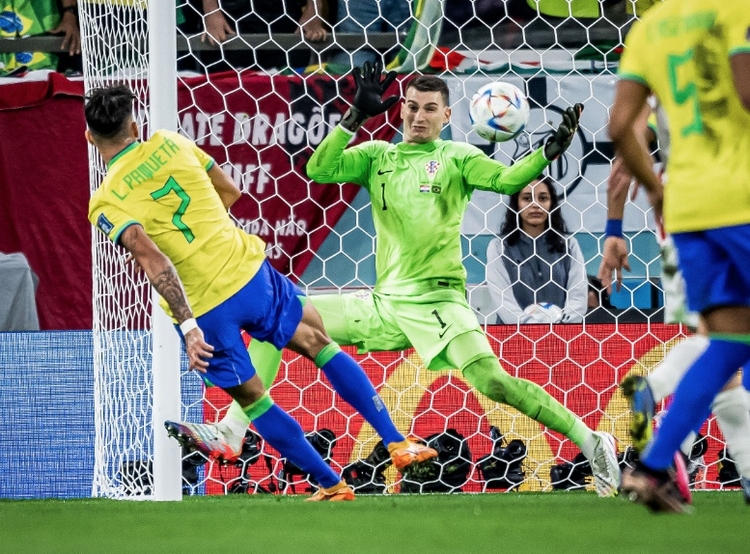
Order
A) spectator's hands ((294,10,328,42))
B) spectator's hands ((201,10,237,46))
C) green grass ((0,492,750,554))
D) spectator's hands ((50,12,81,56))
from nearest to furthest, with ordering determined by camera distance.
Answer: green grass ((0,492,750,554)), spectator's hands ((201,10,237,46)), spectator's hands ((294,10,328,42)), spectator's hands ((50,12,81,56))

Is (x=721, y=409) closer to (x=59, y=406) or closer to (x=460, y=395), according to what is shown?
(x=460, y=395)

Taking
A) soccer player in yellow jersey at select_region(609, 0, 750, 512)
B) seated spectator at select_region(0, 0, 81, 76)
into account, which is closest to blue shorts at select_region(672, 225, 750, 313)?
soccer player in yellow jersey at select_region(609, 0, 750, 512)

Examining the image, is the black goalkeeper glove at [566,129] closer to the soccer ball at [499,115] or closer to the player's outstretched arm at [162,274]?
the soccer ball at [499,115]

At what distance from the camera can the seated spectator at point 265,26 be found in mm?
7520

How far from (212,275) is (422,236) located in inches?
47.8

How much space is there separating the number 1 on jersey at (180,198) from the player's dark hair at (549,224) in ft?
A: 8.27

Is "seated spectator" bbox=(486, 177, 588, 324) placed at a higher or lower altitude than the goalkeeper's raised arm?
lower

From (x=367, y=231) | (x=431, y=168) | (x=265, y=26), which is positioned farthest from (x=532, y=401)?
(x=265, y=26)

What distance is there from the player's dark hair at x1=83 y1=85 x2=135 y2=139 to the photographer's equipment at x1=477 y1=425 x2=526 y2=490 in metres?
2.38

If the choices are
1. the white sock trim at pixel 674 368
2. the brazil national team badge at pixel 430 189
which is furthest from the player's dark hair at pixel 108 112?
the white sock trim at pixel 674 368

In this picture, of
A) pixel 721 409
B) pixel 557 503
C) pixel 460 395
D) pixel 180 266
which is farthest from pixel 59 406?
pixel 721 409

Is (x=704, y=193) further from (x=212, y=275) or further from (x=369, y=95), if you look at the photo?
(x=369, y=95)

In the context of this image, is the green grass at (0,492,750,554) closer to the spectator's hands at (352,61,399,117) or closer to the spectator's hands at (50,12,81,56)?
the spectator's hands at (352,61,399,117)

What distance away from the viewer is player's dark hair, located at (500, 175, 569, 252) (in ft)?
23.4
